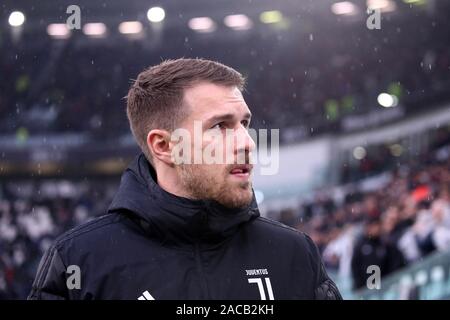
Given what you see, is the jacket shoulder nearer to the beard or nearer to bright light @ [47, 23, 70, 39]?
the beard

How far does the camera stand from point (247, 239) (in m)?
1.86

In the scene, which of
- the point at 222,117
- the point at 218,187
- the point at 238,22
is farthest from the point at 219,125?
the point at 238,22

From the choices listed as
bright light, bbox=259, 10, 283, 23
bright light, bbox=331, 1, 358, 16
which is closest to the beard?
bright light, bbox=331, 1, 358, 16

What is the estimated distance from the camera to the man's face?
178 cm

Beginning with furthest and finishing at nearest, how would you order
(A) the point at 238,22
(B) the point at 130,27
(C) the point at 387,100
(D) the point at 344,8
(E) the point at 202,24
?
1. (A) the point at 238,22
2. (E) the point at 202,24
3. (B) the point at 130,27
4. (D) the point at 344,8
5. (C) the point at 387,100

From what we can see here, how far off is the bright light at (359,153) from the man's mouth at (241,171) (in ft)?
40.0

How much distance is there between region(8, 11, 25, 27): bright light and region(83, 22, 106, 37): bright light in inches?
57.5

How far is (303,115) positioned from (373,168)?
8.84ft

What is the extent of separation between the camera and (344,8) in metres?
16.2

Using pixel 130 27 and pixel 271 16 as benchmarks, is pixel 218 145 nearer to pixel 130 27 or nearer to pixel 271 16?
pixel 130 27

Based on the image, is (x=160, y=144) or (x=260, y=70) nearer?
(x=160, y=144)

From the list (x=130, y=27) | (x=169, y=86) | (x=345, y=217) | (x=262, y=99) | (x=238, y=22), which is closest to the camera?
(x=169, y=86)

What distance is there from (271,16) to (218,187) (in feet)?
51.7
